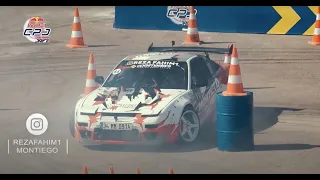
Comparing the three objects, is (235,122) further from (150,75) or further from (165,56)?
(165,56)

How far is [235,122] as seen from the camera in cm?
1259

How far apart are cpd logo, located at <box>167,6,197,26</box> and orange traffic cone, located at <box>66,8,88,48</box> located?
8.37 feet

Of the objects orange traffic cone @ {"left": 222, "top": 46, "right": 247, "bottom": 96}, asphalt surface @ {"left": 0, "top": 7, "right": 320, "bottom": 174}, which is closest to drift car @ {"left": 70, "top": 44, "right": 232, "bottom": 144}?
asphalt surface @ {"left": 0, "top": 7, "right": 320, "bottom": 174}

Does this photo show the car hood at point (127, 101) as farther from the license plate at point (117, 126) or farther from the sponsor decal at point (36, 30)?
the sponsor decal at point (36, 30)

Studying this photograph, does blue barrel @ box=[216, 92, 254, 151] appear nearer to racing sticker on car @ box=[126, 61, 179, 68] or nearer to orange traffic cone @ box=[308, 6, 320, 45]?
racing sticker on car @ box=[126, 61, 179, 68]

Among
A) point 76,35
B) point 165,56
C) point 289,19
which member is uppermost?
point 289,19

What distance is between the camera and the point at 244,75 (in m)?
18.3

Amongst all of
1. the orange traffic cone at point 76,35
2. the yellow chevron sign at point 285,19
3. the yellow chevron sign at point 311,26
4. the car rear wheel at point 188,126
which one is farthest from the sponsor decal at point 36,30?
the car rear wheel at point 188,126

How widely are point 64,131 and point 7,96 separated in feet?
9.81

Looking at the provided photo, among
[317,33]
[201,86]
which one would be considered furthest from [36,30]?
[201,86]

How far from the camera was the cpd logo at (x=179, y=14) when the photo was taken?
879 inches

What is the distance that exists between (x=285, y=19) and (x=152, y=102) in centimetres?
949

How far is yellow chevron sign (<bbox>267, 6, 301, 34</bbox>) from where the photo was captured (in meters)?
21.6
